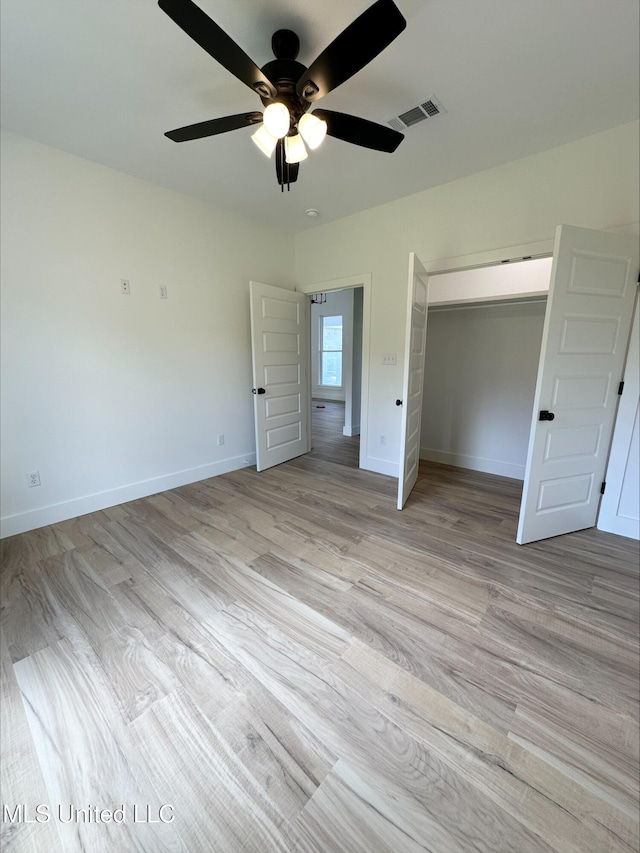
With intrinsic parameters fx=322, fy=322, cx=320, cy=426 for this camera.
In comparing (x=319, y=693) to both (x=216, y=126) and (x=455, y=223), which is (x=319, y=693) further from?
(x=455, y=223)

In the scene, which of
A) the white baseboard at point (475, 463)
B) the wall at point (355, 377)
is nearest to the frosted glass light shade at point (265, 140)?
the white baseboard at point (475, 463)

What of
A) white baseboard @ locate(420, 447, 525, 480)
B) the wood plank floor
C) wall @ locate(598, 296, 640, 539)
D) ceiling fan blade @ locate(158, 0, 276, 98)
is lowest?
the wood plank floor

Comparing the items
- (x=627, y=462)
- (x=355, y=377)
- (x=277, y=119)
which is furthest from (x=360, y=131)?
(x=355, y=377)

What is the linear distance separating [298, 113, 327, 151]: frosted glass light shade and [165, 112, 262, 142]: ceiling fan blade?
8.6 inches

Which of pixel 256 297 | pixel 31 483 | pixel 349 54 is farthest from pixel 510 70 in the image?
pixel 31 483

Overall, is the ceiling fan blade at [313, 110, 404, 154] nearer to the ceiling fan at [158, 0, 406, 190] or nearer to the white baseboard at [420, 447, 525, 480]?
the ceiling fan at [158, 0, 406, 190]

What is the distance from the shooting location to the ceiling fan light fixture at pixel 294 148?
1708 mm

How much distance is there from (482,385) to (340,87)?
3086 mm

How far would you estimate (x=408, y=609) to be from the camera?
69.6 inches

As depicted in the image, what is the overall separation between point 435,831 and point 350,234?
4289 millimetres

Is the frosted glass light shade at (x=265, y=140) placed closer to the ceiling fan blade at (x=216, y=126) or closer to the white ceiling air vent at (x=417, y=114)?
the ceiling fan blade at (x=216, y=126)

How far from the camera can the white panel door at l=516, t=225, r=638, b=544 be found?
2104 millimetres

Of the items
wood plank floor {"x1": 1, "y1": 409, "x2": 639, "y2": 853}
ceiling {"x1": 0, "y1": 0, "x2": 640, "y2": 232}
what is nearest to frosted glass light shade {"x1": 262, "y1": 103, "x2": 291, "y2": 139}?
ceiling {"x1": 0, "y1": 0, "x2": 640, "y2": 232}

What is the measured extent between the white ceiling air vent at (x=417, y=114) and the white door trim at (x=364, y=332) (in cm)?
145
